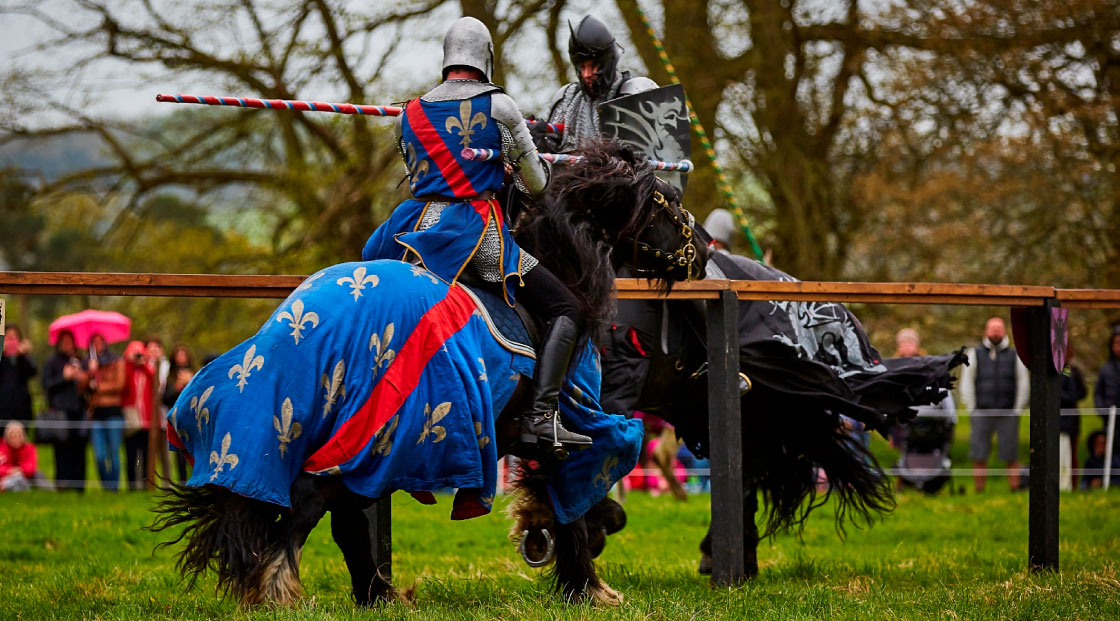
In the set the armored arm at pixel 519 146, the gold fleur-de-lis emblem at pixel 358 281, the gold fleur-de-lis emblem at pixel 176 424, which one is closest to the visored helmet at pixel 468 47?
the armored arm at pixel 519 146

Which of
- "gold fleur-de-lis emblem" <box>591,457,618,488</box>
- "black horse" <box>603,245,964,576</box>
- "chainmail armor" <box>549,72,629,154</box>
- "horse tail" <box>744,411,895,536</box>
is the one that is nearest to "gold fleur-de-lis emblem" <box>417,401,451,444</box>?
"gold fleur-de-lis emblem" <box>591,457,618,488</box>

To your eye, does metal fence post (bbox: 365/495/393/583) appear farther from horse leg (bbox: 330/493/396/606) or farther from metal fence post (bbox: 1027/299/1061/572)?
metal fence post (bbox: 1027/299/1061/572)

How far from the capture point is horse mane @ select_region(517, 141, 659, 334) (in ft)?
16.0

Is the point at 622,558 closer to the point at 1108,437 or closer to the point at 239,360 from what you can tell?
the point at 239,360

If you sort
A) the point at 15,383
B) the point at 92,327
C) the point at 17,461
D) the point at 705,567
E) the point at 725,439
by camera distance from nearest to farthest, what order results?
1. the point at 725,439
2. the point at 705,567
3. the point at 17,461
4. the point at 15,383
5. the point at 92,327

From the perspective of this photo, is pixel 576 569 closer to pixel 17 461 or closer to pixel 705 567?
pixel 705 567

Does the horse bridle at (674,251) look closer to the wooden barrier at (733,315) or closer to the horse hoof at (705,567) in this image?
the wooden barrier at (733,315)

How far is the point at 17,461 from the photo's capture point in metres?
11.3

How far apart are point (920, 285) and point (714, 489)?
4.63 ft

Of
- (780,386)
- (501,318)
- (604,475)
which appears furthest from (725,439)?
(501,318)

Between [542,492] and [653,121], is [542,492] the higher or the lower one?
the lower one

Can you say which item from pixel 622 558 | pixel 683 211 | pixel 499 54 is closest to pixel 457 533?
pixel 622 558

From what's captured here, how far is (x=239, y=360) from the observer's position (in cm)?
401

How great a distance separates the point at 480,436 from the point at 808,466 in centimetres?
290
